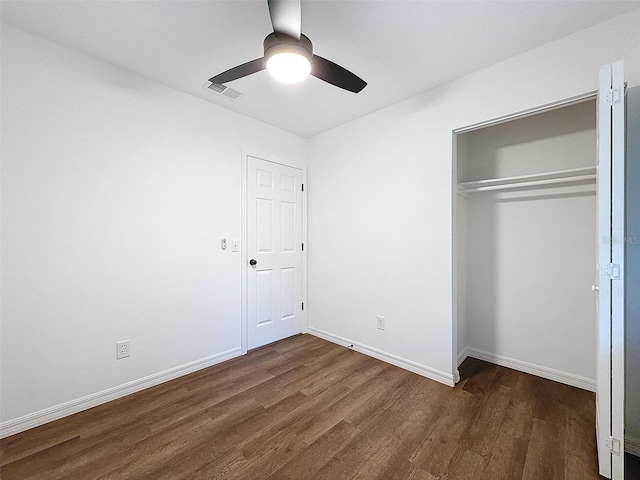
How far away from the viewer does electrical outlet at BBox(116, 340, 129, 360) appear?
6.95ft

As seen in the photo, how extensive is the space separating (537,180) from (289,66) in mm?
2284

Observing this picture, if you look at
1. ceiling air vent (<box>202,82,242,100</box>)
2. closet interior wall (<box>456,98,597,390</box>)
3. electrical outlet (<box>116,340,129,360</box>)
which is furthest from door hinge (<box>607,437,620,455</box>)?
ceiling air vent (<box>202,82,242,100</box>)

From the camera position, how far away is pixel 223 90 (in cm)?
242

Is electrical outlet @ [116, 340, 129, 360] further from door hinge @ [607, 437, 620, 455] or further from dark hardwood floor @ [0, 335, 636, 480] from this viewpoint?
door hinge @ [607, 437, 620, 455]

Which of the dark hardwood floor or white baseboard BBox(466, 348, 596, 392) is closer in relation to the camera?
the dark hardwood floor

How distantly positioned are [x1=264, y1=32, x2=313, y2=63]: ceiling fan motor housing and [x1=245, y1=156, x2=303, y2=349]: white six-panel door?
164 centimetres

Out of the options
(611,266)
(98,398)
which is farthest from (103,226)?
(611,266)

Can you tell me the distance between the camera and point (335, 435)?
1.71 meters

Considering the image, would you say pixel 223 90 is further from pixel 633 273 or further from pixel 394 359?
pixel 633 273

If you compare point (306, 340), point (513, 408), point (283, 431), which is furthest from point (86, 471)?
point (513, 408)

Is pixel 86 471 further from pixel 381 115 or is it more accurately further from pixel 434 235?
pixel 381 115

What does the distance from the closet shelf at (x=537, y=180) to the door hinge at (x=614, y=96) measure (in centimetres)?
82

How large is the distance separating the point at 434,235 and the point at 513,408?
1.39 metres

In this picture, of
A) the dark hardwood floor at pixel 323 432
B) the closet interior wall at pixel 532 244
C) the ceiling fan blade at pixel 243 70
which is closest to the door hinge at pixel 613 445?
the dark hardwood floor at pixel 323 432
